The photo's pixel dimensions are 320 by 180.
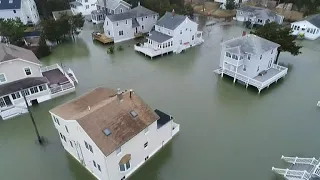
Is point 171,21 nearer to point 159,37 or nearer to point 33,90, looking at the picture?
point 159,37

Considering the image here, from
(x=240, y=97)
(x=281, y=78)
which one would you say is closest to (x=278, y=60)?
(x=281, y=78)

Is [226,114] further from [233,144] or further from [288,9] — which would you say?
[288,9]

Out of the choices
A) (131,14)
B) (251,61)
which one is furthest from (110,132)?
(131,14)

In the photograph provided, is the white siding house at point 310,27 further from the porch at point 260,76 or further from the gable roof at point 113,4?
the gable roof at point 113,4

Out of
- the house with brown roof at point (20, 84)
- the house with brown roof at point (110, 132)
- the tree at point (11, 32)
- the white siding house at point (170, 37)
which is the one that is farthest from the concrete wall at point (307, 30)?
the tree at point (11, 32)

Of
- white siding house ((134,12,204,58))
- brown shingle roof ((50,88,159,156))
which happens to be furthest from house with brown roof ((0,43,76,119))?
white siding house ((134,12,204,58))

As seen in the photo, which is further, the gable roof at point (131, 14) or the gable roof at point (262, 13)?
the gable roof at point (262, 13)
